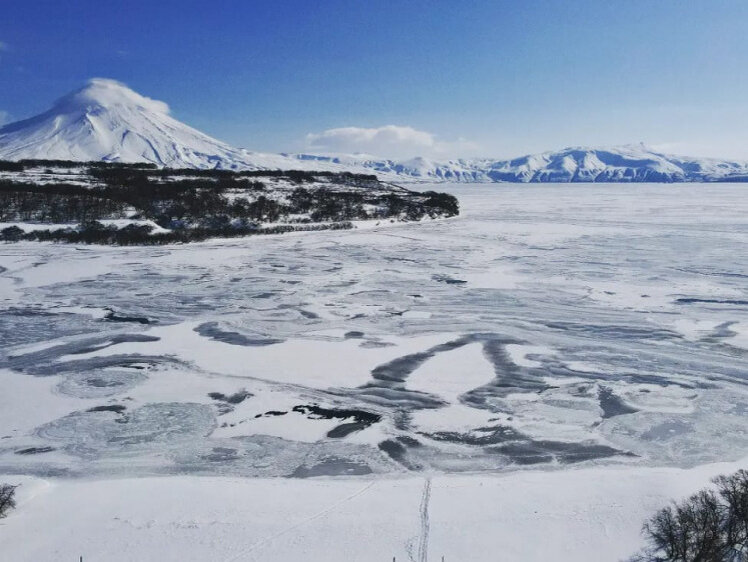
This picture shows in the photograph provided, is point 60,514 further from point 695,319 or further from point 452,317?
point 695,319

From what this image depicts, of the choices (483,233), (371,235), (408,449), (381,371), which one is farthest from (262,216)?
(408,449)

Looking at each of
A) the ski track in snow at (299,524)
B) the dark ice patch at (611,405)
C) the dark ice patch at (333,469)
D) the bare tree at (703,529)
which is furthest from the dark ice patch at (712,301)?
the ski track in snow at (299,524)

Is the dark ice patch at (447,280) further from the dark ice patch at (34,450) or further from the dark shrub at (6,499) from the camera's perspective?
the dark shrub at (6,499)

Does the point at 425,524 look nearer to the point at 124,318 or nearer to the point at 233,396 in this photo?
the point at 233,396

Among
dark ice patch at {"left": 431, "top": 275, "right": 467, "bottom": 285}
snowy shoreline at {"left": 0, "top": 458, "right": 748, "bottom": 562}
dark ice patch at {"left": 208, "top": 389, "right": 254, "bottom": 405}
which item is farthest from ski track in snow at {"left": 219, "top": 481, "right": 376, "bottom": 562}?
dark ice patch at {"left": 431, "top": 275, "right": 467, "bottom": 285}

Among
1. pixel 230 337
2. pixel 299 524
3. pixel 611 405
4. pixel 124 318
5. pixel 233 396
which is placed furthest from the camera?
pixel 124 318

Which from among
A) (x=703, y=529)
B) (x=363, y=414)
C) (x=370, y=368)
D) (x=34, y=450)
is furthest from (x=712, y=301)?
(x=34, y=450)

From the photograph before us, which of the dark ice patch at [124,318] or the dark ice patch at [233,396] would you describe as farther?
the dark ice patch at [124,318]
